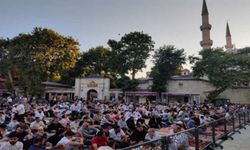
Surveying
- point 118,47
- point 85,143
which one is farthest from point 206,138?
point 118,47

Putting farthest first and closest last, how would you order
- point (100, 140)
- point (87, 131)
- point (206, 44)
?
point (206, 44)
point (87, 131)
point (100, 140)

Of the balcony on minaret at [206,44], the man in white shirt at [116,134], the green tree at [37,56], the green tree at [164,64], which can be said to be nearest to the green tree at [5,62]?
the green tree at [37,56]

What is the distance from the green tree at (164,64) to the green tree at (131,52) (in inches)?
117

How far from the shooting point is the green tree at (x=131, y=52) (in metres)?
47.0

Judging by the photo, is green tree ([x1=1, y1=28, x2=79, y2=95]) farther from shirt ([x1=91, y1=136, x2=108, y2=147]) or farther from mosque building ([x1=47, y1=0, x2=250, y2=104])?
shirt ([x1=91, y1=136, x2=108, y2=147])

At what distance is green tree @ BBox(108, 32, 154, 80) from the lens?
47.0 m

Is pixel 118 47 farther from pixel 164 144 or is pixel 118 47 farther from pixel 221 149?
pixel 164 144

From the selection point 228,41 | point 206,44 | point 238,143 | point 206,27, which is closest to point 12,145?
point 238,143

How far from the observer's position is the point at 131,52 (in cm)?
4700

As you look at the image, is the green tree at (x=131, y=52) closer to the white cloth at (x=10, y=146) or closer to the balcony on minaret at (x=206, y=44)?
Answer: the balcony on minaret at (x=206, y=44)

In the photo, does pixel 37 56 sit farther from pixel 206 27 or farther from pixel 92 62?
pixel 206 27

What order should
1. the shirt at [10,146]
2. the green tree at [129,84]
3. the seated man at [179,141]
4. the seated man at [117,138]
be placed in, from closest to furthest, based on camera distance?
the seated man at [179,141] → the shirt at [10,146] → the seated man at [117,138] → the green tree at [129,84]

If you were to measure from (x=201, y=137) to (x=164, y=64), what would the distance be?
3538 centimetres

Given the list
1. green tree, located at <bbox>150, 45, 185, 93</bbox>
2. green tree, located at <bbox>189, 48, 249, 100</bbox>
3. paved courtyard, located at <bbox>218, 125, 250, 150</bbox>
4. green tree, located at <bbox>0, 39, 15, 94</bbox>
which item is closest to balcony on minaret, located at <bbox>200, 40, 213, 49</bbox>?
green tree, located at <bbox>150, 45, 185, 93</bbox>
